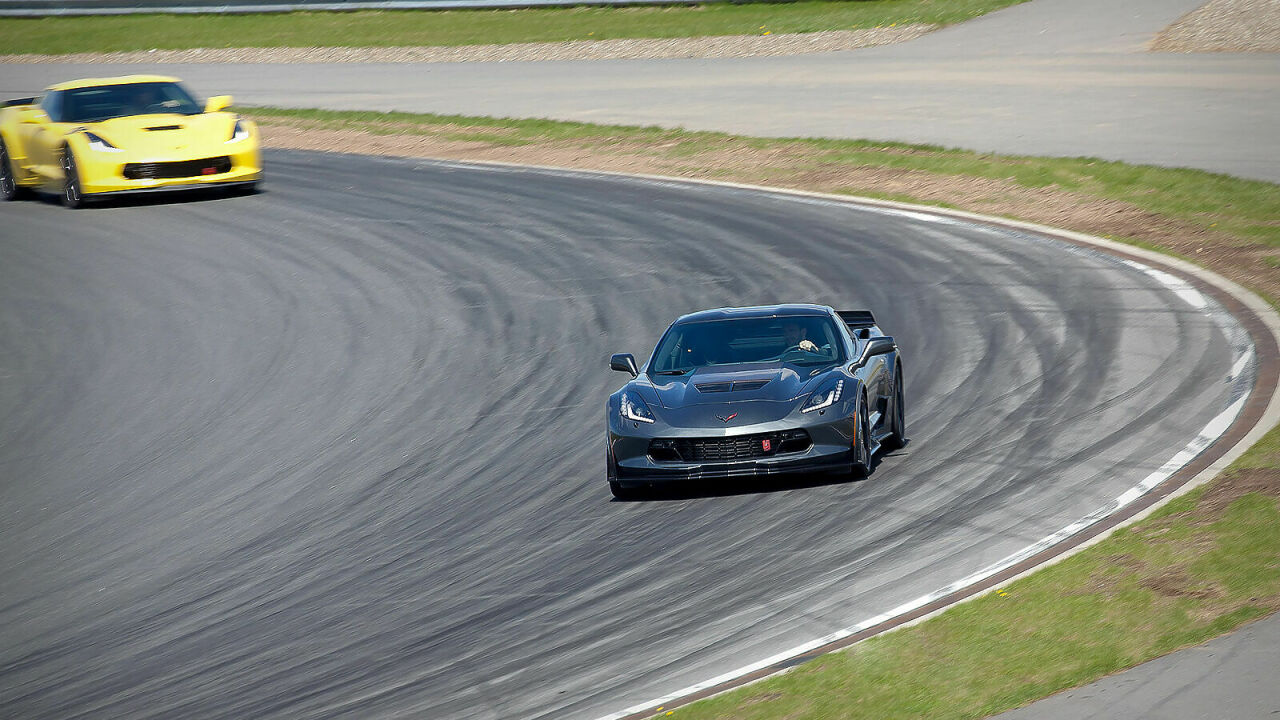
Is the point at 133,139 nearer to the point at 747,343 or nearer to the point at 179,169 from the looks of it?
the point at 179,169

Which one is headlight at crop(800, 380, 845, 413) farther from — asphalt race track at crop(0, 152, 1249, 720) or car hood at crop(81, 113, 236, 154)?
car hood at crop(81, 113, 236, 154)

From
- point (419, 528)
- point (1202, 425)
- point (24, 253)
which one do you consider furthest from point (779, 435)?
point (24, 253)

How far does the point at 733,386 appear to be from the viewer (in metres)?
10.9

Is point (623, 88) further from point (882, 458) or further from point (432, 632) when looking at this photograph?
point (432, 632)

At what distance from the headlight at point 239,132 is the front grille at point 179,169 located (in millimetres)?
303

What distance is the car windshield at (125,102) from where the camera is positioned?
22.1m

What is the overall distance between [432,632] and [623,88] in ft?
82.0

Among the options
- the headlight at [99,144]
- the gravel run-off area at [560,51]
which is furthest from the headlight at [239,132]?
the gravel run-off area at [560,51]

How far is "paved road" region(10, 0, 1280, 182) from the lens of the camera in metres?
25.0

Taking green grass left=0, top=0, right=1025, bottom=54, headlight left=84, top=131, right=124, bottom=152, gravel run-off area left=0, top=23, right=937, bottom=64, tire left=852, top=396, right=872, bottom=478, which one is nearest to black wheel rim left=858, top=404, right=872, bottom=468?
tire left=852, top=396, right=872, bottom=478

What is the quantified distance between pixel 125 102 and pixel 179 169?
4.29 feet

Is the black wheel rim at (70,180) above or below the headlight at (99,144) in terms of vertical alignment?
below

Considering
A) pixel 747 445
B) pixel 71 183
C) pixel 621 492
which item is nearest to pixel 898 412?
pixel 747 445

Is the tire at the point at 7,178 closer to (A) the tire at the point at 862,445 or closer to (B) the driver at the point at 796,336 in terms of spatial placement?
(B) the driver at the point at 796,336
